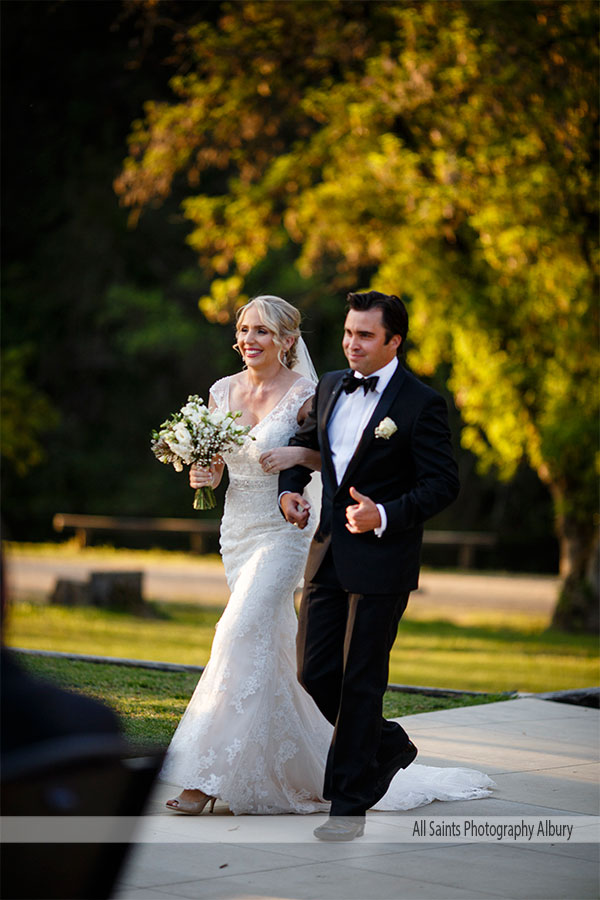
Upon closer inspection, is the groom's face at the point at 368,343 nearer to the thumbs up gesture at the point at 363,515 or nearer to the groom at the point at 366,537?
the groom at the point at 366,537

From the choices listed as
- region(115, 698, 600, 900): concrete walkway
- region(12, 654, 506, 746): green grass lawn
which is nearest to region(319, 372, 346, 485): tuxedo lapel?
region(115, 698, 600, 900): concrete walkway

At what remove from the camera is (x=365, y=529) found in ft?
16.6

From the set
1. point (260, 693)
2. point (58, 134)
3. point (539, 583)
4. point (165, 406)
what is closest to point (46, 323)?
point (165, 406)

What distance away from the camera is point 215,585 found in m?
23.8

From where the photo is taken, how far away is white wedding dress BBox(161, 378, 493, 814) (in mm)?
5590

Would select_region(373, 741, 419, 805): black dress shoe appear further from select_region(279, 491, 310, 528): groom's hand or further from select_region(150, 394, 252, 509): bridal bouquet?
select_region(150, 394, 252, 509): bridal bouquet

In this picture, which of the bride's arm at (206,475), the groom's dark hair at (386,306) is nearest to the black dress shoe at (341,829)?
the bride's arm at (206,475)

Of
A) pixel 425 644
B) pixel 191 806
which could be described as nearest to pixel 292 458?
pixel 191 806

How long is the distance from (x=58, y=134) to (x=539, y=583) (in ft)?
48.8

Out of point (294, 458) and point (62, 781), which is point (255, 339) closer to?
point (294, 458)

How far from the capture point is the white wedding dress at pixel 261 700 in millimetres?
5590

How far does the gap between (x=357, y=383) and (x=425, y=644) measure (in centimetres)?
1158

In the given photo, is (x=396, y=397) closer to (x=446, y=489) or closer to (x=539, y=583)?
(x=446, y=489)

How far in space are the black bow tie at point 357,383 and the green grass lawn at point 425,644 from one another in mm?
6525
